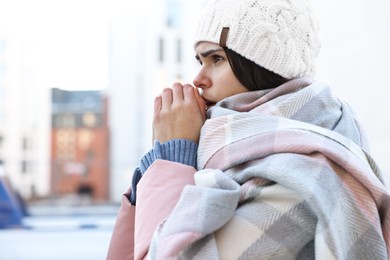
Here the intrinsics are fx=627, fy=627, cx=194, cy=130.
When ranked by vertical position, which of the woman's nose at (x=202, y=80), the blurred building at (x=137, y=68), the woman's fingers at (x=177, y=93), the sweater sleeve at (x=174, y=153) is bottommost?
the blurred building at (x=137, y=68)

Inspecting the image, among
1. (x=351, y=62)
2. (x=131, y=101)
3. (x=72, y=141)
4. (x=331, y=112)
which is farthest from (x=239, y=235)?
(x=72, y=141)

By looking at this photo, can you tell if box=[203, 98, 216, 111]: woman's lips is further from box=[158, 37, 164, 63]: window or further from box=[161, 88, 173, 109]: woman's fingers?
box=[158, 37, 164, 63]: window

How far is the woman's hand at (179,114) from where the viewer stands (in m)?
0.60

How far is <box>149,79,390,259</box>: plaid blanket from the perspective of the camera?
510mm

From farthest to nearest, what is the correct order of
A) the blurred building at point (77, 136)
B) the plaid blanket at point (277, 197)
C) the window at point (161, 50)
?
the blurred building at point (77, 136) < the window at point (161, 50) < the plaid blanket at point (277, 197)

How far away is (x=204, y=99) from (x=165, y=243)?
0.60 ft

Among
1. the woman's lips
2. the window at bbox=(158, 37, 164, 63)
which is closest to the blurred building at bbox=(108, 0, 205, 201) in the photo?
the window at bbox=(158, 37, 164, 63)

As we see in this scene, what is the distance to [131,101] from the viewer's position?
415 inches

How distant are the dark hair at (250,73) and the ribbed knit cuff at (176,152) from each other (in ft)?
0.26

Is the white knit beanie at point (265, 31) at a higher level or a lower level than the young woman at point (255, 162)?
higher

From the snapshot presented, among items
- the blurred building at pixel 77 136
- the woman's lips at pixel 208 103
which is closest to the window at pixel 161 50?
the woman's lips at pixel 208 103

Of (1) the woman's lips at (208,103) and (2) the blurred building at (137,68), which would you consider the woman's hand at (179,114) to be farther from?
(2) the blurred building at (137,68)

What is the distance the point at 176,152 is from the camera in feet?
1.93

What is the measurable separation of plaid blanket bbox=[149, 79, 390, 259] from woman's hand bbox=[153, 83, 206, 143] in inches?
0.9
